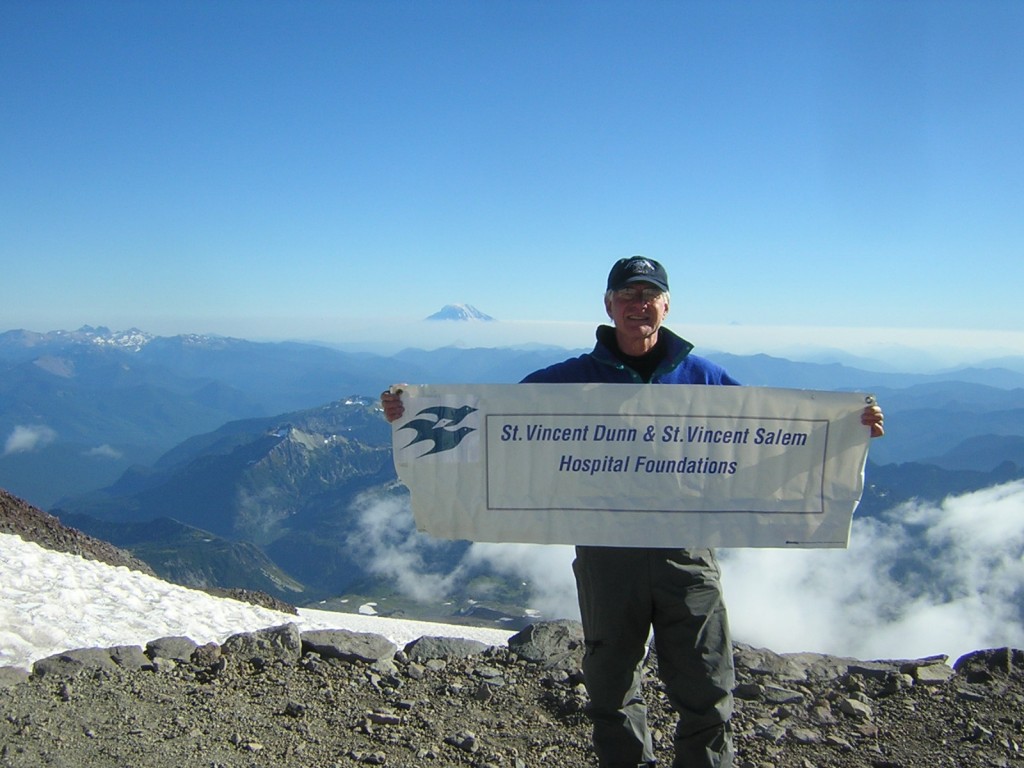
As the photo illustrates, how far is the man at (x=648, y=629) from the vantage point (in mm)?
4992

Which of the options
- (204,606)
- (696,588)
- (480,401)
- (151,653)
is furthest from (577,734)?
(204,606)

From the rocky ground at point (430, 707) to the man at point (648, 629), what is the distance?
5.28ft

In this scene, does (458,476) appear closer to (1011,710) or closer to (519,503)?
(519,503)

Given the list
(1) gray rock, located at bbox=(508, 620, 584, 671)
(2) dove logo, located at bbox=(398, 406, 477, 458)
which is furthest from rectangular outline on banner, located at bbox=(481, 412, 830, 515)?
(1) gray rock, located at bbox=(508, 620, 584, 671)

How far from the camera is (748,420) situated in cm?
608

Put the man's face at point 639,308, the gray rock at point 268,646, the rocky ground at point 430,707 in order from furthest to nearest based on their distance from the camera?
the gray rock at point 268,646 → the rocky ground at point 430,707 → the man's face at point 639,308

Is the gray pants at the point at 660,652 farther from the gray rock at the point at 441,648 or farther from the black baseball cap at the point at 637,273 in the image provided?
the gray rock at the point at 441,648

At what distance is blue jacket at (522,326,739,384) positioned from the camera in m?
5.68

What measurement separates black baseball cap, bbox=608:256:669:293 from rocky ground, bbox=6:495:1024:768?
4.20 m

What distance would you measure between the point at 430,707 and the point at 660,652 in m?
3.35

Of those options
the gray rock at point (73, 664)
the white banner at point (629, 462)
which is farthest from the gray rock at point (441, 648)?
the white banner at point (629, 462)

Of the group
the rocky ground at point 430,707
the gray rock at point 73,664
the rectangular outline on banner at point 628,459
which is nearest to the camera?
the rectangular outline on banner at point 628,459

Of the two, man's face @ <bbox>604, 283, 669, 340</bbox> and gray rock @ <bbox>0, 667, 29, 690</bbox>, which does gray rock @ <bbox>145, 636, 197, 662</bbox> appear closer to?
gray rock @ <bbox>0, 667, 29, 690</bbox>

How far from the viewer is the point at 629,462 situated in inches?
241
